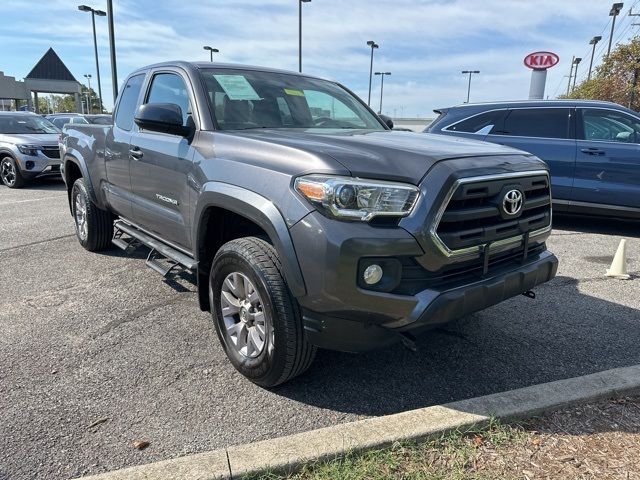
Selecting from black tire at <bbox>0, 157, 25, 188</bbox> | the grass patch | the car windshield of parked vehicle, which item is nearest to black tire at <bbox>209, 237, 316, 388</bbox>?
the grass patch

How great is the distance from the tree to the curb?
1838 centimetres

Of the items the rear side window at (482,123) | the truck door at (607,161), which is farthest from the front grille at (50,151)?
the truck door at (607,161)

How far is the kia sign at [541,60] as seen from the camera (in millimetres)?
14295

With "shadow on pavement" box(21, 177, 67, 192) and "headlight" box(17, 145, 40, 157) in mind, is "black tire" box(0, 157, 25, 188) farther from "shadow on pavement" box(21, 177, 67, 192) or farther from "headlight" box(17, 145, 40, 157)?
"headlight" box(17, 145, 40, 157)

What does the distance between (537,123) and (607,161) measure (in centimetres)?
109

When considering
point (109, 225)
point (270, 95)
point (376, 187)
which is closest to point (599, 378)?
point (376, 187)

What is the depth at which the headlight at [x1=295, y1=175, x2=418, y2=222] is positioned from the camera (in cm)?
232

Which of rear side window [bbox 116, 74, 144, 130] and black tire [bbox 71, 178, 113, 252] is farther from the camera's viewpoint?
black tire [bbox 71, 178, 113, 252]

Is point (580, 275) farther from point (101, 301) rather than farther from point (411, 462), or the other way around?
point (101, 301)

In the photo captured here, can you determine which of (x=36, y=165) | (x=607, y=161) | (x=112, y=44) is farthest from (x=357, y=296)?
(x=112, y=44)

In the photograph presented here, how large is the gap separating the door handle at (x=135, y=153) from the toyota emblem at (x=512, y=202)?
2760mm

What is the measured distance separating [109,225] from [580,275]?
5.07 meters

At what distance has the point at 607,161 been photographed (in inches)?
266

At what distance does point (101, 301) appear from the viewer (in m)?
4.22
